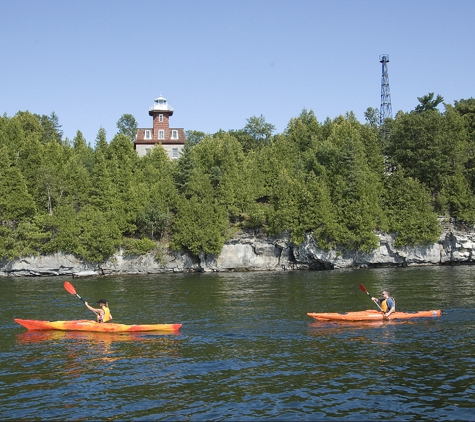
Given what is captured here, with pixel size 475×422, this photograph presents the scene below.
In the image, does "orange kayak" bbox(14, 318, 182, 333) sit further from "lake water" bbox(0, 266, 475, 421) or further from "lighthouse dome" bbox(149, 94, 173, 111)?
"lighthouse dome" bbox(149, 94, 173, 111)

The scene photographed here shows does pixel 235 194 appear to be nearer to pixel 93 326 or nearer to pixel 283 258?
pixel 283 258

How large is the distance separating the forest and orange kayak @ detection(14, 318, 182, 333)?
3317 cm

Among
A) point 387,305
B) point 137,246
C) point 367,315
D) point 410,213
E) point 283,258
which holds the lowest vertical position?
point 367,315

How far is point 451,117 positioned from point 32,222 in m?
59.5

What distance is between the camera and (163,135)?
92.9 metres

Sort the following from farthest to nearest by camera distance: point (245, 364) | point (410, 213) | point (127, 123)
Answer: point (127, 123)
point (410, 213)
point (245, 364)

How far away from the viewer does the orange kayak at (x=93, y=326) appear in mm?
24031

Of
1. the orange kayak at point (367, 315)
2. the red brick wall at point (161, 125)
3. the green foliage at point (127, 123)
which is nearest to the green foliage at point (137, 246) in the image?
the orange kayak at point (367, 315)

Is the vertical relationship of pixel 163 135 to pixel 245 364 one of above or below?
above

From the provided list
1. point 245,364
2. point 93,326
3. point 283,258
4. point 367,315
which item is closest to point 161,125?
point 283,258

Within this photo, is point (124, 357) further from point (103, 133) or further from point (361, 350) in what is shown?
point (103, 133)

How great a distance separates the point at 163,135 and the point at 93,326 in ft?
234

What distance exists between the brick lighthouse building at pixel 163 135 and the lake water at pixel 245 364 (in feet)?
203

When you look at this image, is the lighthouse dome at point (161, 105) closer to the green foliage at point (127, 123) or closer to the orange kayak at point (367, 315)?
the green foliage at point (127, 123)
